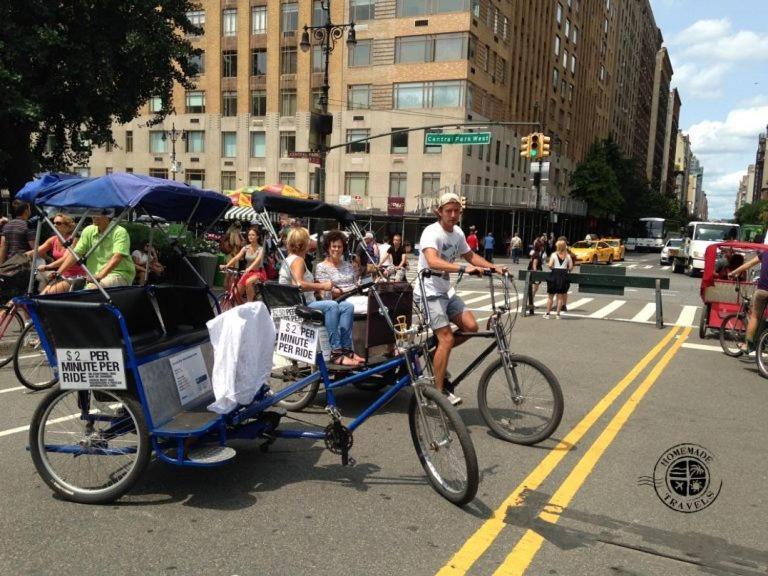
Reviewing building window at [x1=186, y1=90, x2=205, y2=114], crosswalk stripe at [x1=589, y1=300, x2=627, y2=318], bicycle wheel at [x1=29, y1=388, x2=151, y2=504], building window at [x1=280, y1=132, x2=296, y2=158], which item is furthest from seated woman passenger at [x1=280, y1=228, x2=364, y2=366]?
building window at [x1=186, y1=90, x2=205, y2=114]

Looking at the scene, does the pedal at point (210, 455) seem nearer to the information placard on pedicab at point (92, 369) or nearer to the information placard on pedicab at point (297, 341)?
the information placard on pedicab at point (92, 369)

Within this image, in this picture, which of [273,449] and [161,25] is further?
[161,25]

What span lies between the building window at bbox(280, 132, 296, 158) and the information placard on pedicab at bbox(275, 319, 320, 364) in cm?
4651

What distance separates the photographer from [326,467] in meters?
4.99

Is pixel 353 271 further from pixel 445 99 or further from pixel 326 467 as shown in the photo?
pixel 445 99

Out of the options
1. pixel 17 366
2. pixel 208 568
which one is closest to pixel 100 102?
pixel 17 366

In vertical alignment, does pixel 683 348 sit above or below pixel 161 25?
below

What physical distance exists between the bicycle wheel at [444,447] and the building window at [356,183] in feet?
145

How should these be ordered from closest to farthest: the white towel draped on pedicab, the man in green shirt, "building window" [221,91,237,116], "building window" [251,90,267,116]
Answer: the white towel draped on pedicab, the man in green shirt, "building window" [251,90,267,116], "building window" [221,91,237,116]

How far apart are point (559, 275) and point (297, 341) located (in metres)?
10.7

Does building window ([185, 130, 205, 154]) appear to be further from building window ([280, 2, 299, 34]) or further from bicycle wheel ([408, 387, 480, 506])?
bicycle wheel ([408, 387, 480, 506])

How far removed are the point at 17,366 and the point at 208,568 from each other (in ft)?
16.6

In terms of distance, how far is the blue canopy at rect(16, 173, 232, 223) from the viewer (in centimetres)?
491

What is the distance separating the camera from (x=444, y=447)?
4.36 meters
